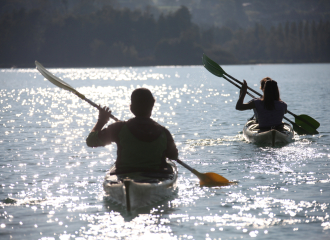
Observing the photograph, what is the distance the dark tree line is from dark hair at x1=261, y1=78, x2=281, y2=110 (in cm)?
14661

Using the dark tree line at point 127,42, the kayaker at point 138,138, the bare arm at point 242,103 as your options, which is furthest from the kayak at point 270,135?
the dark tree line at point 127,42

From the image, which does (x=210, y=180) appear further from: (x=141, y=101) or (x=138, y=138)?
(x=141, y=101)

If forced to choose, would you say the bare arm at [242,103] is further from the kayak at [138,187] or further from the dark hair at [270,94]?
the kayak at [138,187]

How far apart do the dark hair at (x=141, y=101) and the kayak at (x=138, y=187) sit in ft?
3.21

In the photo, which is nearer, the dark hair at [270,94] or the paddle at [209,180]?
the paddle at [209,180]

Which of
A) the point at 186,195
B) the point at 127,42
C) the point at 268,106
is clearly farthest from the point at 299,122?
the point at 127,42

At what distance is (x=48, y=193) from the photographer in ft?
27.2

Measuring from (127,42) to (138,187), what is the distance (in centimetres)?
16430

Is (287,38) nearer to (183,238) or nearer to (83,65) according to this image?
(83,65)

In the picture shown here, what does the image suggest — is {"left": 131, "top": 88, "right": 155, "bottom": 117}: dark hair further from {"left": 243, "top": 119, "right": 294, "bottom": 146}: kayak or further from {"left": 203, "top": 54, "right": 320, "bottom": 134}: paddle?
{"left": 203, "top": 54, "right": 320, "bottom": 134}: paddle

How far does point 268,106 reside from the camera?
39.9 ft

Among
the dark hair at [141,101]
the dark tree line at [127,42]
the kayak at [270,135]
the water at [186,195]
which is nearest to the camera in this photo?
the water at [186,195]

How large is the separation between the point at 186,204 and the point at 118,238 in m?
1.79

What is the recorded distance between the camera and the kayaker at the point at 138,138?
666 centimetres
